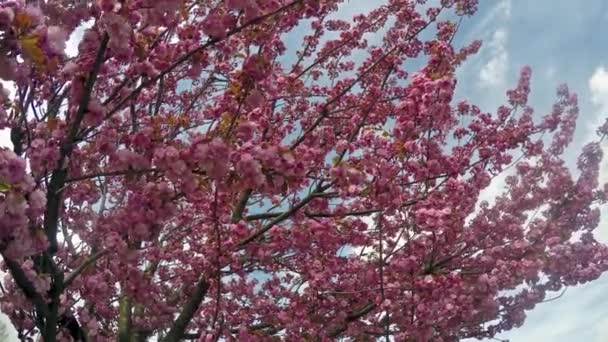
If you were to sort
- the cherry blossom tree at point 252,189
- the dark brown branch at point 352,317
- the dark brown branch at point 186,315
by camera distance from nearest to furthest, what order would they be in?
the cherry blossom tree at point 252,189
the dark brown branch at point 186,315
the dark brown branch at point 352,317

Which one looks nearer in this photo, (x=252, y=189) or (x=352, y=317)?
(x=252, y=189)

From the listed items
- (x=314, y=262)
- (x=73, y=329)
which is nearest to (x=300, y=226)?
(x=314, y=262)

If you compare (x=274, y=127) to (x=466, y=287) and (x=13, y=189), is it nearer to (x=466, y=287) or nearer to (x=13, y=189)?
(x=466, y=287)

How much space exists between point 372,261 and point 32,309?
3.91m

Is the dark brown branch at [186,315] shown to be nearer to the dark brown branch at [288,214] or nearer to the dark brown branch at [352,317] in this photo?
the dark brown branch at [288,214]

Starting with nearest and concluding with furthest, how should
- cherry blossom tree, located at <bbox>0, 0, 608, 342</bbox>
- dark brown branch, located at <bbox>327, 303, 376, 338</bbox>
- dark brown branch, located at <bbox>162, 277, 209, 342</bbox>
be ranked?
1. cherry blossom tree, located at <bbox>0, 0, 608, 342</bbox>
2. dark brown branch, located at <bbox>162, 277, 209, 342</bbox>
3. dark brown branch, located at <bbox>327, 303, 376, 338</bbox>

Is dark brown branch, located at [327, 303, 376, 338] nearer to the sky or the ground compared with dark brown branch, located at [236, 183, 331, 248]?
nearer to the ground

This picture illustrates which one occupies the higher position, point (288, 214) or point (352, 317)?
→ point (288, 214)

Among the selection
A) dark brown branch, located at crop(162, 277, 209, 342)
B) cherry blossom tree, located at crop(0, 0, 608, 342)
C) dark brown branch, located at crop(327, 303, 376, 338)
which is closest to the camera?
cherry blossom tree, located at crop(0, 0, 608, 342)

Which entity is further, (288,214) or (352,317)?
(352,317)

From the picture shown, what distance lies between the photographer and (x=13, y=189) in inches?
126

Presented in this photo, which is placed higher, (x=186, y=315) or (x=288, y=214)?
(x=288, y=214)

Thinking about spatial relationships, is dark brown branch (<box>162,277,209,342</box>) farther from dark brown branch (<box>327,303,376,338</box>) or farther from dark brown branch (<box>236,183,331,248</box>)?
dark brown branch (<box>327,303,376,338</box>)

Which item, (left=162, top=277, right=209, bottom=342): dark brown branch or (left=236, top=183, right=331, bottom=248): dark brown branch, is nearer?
(left=236, top=183, right=331, bottom=248): dark brown branch
